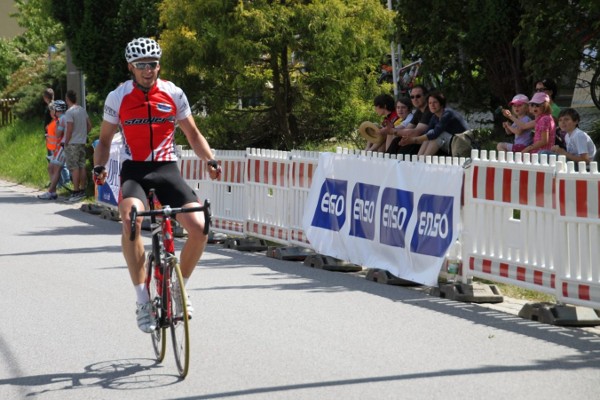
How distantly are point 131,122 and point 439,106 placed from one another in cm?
656

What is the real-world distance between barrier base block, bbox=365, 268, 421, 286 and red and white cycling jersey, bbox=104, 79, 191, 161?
14.7ft

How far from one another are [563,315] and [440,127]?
4712 millimetres

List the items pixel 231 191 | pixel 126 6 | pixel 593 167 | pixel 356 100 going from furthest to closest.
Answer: pixel 126 6 → pixel 356 100 → pixel 231 191 → pixel 593 167

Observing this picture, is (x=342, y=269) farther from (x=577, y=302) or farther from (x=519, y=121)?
(x=577, y=302)

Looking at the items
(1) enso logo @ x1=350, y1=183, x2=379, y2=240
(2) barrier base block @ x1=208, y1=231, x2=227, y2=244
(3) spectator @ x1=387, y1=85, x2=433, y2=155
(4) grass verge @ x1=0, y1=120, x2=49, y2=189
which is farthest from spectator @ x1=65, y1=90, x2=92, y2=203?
(1) enso logo @ x1=350, y1=183, x2=379, y2=240

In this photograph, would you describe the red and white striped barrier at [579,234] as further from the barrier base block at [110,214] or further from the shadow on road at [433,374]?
the barrier base block at [110,214]

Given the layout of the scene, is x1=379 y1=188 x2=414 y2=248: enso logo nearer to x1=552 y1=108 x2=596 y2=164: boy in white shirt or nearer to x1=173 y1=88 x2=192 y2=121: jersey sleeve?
x1=552 y1=108 x2=596 y2=164: boy in white shirt

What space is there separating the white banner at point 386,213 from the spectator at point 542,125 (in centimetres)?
154

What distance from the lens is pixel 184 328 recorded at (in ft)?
26.5

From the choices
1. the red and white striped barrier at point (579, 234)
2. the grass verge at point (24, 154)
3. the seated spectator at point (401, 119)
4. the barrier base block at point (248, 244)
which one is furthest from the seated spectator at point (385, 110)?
the grass verge at point (24, 154)

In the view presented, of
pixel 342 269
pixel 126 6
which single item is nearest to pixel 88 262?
pixel 342 269

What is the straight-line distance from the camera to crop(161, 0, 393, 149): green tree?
21.2 meters

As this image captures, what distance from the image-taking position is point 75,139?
25031 mm

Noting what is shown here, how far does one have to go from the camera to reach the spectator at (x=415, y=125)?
1522 cm
